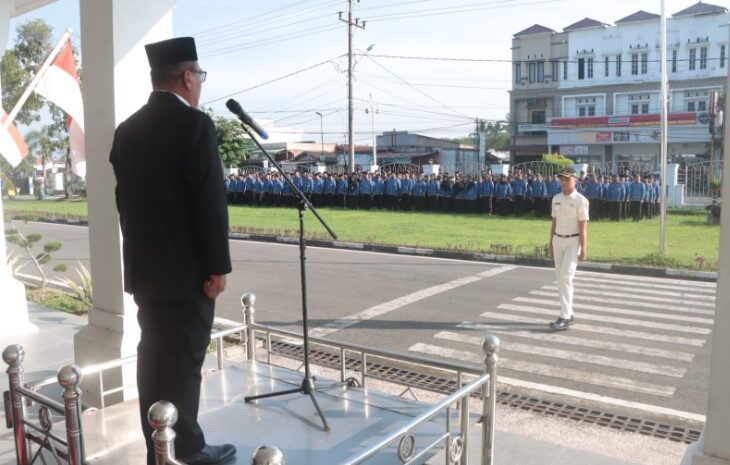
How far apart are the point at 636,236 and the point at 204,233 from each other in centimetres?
1619

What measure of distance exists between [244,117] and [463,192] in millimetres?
20336

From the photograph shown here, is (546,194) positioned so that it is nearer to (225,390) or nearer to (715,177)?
(715,177)

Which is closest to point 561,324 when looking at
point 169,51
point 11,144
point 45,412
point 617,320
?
point 617,320

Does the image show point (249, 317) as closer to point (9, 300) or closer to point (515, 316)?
point (9, 300)

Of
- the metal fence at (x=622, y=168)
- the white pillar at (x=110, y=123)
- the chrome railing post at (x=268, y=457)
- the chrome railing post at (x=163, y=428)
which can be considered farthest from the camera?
the metal fence at (x=622, y=168)

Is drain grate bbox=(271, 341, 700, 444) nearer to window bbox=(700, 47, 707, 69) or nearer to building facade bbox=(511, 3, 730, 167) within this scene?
building facade bbox=(511, 3, 730, 167)

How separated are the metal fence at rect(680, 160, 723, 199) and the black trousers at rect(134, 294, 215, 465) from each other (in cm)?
2468

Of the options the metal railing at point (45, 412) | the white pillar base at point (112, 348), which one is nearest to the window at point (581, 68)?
the white pillar base at point (112, 348)

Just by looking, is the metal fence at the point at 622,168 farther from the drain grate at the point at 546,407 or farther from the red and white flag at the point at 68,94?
the red and white flag at the point at 68,94

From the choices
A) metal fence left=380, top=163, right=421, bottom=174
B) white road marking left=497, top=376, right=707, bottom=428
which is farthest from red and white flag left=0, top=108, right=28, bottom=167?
metal fence left=380, top=163, right=421, bottom=174

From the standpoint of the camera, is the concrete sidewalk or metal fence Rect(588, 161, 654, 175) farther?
metal fence Rect(588, 161, 654, 175)

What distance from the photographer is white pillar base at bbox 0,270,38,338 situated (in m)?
7.25

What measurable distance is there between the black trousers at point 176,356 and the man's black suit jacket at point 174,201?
0.08m

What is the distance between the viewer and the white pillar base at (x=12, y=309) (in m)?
7.25
